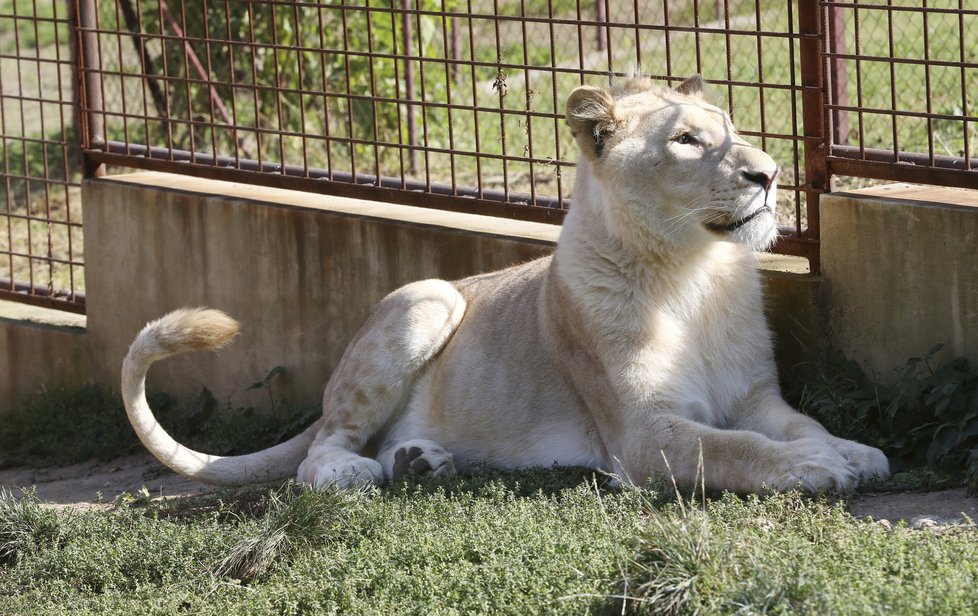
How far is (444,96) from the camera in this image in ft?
36.1

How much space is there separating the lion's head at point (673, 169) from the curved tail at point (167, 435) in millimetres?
1701

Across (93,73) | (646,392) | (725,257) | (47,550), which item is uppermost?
(93,73)

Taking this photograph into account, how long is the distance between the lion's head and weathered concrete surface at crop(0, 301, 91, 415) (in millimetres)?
4156

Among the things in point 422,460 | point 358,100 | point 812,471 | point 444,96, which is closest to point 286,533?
point 422,460

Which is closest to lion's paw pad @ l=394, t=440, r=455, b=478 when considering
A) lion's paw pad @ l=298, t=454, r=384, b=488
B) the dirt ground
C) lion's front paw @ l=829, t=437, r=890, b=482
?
lion's paw pad @ l=298, t=454, r=384, b=488

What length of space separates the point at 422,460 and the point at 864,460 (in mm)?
1806

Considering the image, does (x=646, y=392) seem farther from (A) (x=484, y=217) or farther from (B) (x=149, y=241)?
(B) (x=149, y=241)

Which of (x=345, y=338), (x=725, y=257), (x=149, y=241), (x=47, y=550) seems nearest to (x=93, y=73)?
(x=149, y=241)

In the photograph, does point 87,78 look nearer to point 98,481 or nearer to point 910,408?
point 98,481

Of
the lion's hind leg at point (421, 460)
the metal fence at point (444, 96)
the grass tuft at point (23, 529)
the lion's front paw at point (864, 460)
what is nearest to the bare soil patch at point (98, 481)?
the grass tuft at point (23, 529)

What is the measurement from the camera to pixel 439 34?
12938mm

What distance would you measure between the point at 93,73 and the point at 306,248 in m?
1.99

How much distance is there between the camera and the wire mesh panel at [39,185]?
317 inches

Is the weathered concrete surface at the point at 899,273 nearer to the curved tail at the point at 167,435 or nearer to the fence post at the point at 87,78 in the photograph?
the curved tail at the point at 167,435
